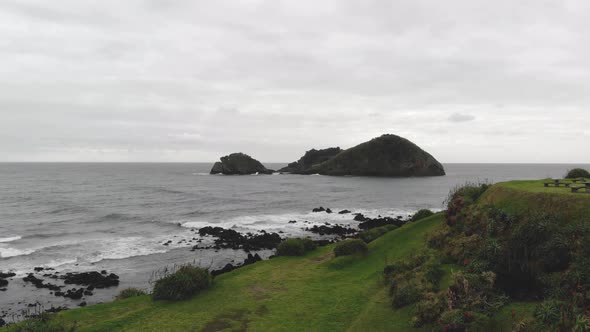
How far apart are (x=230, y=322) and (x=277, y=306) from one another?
2.75 metres

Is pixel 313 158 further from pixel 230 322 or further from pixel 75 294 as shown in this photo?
pixel 230 322

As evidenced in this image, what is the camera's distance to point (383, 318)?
15875mm

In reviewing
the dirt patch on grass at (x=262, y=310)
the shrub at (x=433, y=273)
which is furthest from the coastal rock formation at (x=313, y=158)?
the dirt patch on grass at (x=262, y=310)

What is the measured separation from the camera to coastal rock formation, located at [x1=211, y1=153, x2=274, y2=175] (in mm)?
172000

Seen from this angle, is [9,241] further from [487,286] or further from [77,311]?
[487,286]

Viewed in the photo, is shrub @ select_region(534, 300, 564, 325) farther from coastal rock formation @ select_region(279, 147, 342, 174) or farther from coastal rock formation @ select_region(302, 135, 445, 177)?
coastal rock formation @ select_region(279, 147, 342, 174)

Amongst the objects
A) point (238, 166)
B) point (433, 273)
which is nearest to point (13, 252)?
point (433, 273)

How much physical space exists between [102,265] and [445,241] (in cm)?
3129

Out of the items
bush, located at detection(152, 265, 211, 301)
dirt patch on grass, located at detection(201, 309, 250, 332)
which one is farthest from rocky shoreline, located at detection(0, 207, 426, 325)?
dirt patch on grass, located at detection(201, 309, 250, 332)

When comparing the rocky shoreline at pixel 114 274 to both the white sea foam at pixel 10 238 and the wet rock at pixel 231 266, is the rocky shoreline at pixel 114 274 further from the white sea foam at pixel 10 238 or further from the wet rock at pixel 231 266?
the white sea foam at pixel 10 238

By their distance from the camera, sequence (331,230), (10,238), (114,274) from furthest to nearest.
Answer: (331,230) → (10,238) → (114,274)

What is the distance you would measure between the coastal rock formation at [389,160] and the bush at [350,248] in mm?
130285

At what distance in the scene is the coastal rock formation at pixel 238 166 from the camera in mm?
172000

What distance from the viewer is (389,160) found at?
153750mm
